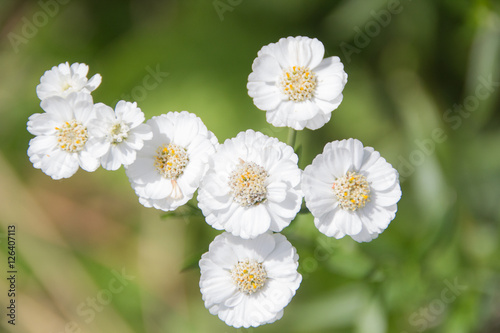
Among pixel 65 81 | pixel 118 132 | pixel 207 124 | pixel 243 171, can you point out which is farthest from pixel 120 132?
pixel 207 124

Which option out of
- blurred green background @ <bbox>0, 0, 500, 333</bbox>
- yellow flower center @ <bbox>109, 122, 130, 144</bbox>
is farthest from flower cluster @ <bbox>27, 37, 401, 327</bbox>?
blurred green background @ <bbox>0, 0, 500, 333</bbox>

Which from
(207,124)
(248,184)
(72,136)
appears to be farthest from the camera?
(207,124)

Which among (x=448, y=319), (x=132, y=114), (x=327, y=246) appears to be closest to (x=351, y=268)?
(x=327, y=246)

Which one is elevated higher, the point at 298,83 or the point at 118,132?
the point at 298,83

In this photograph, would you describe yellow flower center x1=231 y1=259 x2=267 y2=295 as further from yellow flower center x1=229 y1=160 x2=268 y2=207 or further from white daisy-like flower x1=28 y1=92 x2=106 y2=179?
white daisy-like flower x1=28 y1=92 x2=106 y2=179

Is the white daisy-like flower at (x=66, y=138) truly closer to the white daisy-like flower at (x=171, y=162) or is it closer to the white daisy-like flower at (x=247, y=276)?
the white daisy-like flower at (x=171, y=162)

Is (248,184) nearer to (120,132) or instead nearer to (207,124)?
(120,132)
